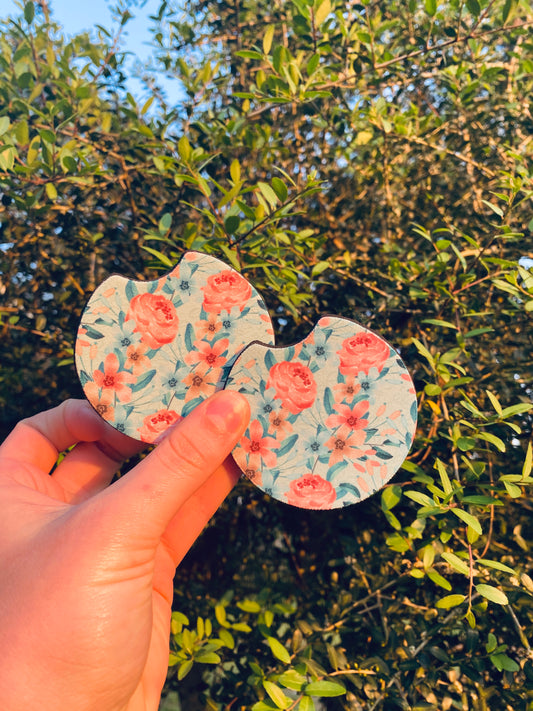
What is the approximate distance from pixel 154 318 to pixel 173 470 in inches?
18.1

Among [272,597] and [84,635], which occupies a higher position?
[84,635]

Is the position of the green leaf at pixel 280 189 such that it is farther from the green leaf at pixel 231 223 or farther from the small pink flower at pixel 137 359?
the small pink flower at pixel 137 359

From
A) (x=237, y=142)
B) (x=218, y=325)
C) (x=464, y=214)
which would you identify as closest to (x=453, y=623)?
(x=218, y=325)

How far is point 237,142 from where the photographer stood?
74.5 inches

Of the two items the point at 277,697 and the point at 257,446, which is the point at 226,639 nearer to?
the point at 277,697

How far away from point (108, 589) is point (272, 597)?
35.6 inches

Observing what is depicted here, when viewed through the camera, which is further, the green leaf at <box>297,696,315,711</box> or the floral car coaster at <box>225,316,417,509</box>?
the floral car coaster at <box>225,316,417,509</box>

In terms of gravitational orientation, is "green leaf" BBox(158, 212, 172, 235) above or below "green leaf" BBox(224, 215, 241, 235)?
above

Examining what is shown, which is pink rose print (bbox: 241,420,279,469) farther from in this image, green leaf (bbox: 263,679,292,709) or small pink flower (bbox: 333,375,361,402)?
green leaf (bbox: 263,679,292,709)

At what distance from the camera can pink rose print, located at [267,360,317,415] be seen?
4.21 ft

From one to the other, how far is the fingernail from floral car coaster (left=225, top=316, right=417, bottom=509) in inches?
5.5

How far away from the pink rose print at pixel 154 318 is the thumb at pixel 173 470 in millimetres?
294

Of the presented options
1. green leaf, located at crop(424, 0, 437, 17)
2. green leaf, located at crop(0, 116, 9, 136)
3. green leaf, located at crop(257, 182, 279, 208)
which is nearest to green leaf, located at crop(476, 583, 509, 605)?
green leaf, located at crop(257, 182, 279, 208)

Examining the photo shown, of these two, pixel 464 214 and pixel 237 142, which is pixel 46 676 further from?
pixel 464 214
